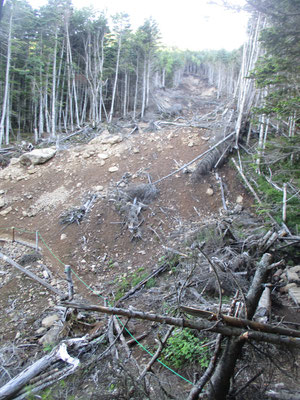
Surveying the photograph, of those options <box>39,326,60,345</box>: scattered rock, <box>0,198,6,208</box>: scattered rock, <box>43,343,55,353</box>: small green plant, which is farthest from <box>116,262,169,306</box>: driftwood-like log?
<box>0,198,6,208</box>: scattered rock

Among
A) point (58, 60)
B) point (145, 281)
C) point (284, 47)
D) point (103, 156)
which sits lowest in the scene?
point (145, 281)

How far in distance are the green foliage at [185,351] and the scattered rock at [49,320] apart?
109 inches

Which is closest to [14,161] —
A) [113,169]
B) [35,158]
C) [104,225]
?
[35,158]

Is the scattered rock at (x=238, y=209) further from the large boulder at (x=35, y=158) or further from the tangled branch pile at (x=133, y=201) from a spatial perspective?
the large boulder at (x=35, y=158)

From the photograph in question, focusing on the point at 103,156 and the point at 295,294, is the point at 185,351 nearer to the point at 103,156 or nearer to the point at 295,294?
the point at 295,294

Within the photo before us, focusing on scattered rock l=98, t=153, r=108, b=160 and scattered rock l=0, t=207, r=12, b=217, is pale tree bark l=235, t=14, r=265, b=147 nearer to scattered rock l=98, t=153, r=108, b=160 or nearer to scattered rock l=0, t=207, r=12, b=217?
scattered rock l=98, t=153, r=108, b=160

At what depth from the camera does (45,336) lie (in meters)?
4.53

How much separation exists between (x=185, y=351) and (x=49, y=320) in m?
3.26

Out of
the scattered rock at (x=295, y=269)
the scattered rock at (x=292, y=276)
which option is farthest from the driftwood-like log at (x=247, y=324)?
the scattered rock at (x=295, y=269)

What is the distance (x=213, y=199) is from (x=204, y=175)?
3.98 ft

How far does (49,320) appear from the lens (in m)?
5.14

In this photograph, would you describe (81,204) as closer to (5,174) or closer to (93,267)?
(93,267)

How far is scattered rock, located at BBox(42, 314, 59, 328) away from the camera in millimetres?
5045

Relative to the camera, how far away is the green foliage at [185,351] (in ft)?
10.1
